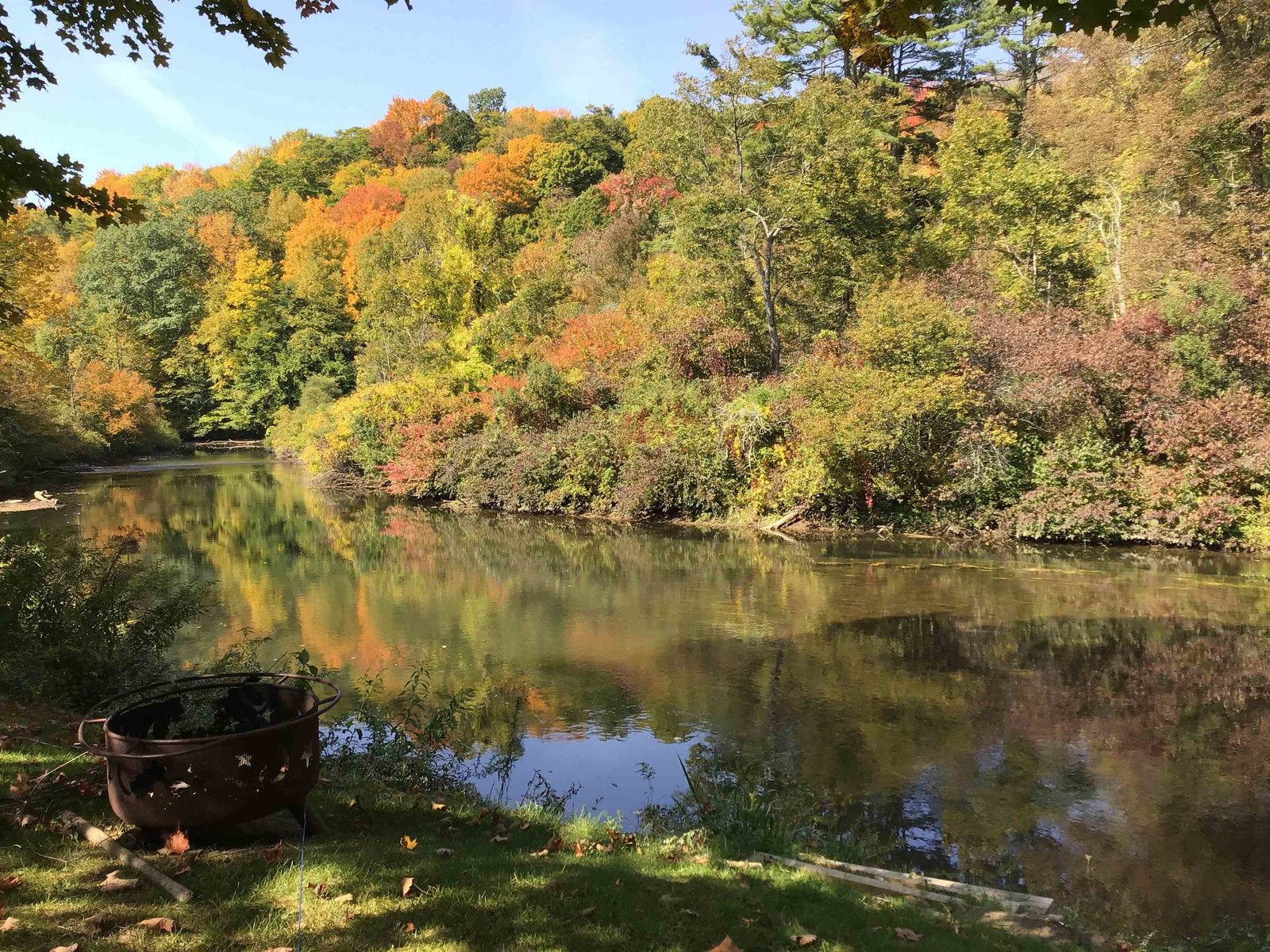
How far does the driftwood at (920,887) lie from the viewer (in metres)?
4.45

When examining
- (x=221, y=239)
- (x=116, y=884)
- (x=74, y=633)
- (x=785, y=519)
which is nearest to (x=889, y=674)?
(x=116, y=884)

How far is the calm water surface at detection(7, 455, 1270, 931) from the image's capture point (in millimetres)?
5895

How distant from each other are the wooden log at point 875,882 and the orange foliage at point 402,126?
7657cm

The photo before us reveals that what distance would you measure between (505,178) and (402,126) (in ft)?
83.4

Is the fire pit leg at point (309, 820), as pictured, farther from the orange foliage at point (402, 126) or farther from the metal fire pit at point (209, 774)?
the orange foliage at point (402, 126)

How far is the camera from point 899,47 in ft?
111

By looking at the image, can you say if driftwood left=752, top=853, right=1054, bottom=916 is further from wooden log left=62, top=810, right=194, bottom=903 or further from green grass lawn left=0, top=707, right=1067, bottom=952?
wooden log left=62, top=810, right=194, bottom=903

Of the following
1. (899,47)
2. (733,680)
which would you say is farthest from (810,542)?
(899,47)

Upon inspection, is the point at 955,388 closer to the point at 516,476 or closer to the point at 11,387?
the point at 516,476

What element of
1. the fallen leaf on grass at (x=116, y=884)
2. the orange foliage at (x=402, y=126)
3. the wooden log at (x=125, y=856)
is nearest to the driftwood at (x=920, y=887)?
the wooden log at (x=125, y=856)

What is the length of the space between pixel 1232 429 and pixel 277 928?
1748 cm

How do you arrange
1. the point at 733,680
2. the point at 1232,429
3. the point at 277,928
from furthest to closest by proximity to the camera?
the point at 1232,429
the point at 733,680
the point at 277,928

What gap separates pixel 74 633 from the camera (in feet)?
22.9

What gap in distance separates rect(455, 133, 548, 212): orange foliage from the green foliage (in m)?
49.1
